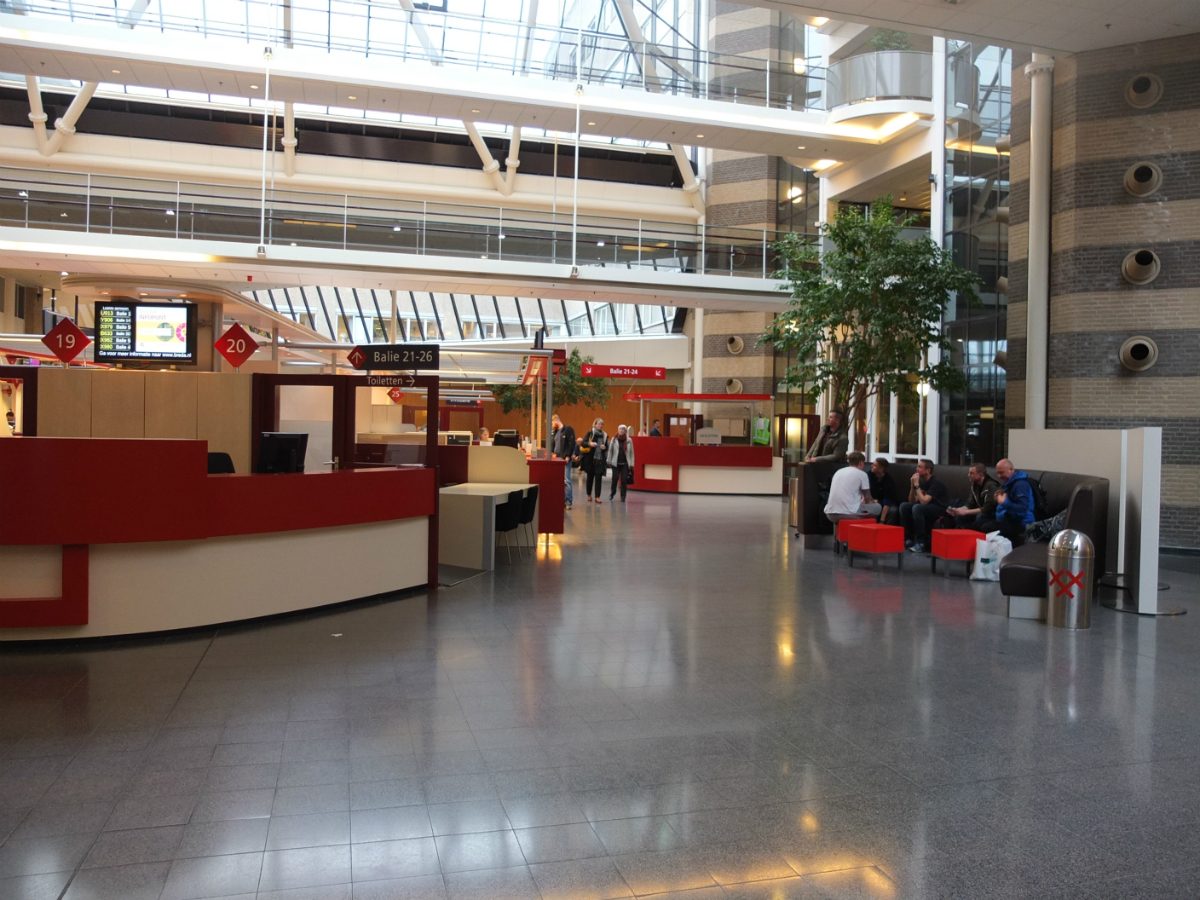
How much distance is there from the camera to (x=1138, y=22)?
436 inches

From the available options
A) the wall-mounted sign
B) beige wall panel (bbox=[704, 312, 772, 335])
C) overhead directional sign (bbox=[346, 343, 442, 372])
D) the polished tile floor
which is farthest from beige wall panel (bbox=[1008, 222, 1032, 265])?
beige wall panel (bbox=[704, 312, 772, 335])

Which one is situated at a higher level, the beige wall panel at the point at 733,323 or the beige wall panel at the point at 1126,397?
the beige wall panel at the point at 733,323

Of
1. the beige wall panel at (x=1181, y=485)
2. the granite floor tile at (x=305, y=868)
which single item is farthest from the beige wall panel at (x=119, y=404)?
the beige wall panel at (x=1181, y=485)

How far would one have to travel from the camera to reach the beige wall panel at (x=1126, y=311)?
11398 millimetres

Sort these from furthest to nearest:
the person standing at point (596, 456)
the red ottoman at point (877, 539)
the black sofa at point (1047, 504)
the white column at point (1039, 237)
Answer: the person standing at point (596, 456)
the white column at point (1039, 237)
the red ottoman at point (877, 539)
the black sofa at point (1047, 504)

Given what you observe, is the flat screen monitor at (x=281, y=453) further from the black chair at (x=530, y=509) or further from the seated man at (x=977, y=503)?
the seated man at (x=977, y=503)

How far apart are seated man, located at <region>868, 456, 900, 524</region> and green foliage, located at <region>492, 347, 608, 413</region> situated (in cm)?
1723

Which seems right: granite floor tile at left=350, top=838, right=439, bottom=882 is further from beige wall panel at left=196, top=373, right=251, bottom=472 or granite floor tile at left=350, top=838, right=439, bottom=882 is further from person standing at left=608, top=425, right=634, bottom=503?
person standing at left=608, top=425, right=634, bottom=503

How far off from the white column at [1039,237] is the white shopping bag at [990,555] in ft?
12.4

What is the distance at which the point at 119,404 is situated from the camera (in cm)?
932

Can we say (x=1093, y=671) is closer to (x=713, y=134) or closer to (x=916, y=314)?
(x=916, y=314)

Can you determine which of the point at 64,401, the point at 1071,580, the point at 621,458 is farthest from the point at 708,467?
the point at 64,401

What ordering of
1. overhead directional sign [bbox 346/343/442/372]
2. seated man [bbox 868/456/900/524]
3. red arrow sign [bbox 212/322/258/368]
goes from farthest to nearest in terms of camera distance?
1. seated man [bbox 868/456/900/524]
2. red arrow sign [bbox 212/322/258/368]
3. overhead directional sign [bbox 346/343/442/372]

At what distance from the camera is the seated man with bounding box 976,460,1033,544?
371 inches
